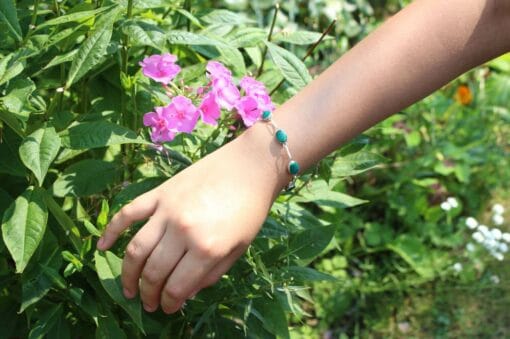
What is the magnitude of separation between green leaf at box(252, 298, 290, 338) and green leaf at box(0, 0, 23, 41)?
2.14 feet

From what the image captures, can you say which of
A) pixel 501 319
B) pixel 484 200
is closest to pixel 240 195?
pixel 501 319

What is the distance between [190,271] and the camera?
0.99 meters

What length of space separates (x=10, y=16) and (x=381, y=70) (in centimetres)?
66

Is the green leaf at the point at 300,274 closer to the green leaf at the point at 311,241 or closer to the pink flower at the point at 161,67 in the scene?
the green leaf at the point at 311,241

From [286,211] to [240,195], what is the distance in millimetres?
556

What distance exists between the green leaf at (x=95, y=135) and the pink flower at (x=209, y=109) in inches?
4.5

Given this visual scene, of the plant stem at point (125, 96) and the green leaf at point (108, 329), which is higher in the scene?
the plant stem at point (125, 96)

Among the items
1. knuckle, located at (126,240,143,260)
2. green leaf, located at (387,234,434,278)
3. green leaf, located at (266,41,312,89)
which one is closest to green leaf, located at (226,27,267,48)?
green leaf, located at (266,41,312,89)

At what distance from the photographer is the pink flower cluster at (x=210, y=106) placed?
4.16 ft

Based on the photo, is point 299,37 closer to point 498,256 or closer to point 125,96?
point 125,96

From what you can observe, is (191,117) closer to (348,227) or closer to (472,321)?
(348,227)

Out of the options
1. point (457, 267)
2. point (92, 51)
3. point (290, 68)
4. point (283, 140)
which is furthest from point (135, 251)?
point (457, 267)

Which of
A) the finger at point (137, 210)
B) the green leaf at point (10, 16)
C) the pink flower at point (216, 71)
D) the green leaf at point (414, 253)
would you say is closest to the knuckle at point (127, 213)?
the finger at point (137, 210)

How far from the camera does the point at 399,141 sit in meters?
2.91
